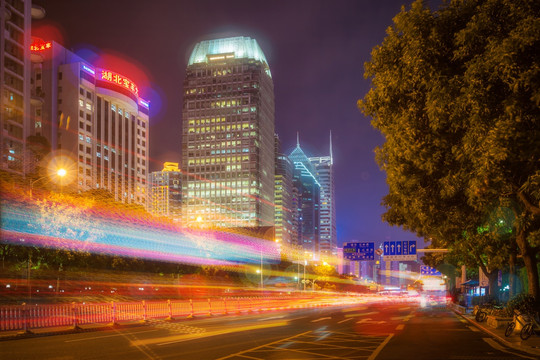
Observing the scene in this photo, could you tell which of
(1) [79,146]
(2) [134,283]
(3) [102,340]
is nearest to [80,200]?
(2) [134,283]

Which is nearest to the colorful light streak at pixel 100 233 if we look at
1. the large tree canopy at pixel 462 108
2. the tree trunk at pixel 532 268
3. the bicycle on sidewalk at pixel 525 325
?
the large tree canopy at pixel 462 108

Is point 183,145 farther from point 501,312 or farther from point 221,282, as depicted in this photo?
point 501,312

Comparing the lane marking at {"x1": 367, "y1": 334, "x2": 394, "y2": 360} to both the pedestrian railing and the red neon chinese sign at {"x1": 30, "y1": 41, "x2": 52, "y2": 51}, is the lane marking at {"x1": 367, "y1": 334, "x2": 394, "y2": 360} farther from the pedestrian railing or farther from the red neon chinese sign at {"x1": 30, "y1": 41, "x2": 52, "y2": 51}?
the red neon chinese sign at {"x1": 30, "y1": 41, "x2": 52, "y2": 51}

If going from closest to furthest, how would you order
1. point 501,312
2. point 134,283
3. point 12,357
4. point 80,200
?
point 12,357 < point 501,312 < point 80,200 < point 134,283

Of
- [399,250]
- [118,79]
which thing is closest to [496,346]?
[399,250]

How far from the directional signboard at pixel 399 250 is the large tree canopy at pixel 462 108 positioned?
31145 millimetres

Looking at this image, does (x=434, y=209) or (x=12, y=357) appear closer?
(x=12, y=357)

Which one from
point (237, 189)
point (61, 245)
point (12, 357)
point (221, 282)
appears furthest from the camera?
point (237, 189)

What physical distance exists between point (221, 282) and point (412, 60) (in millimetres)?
61894

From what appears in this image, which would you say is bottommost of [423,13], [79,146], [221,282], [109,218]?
[221,282]

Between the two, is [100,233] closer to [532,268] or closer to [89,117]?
[532,268]

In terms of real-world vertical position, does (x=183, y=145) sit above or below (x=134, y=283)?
above

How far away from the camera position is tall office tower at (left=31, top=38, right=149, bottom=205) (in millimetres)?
131500

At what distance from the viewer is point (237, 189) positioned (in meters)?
193
